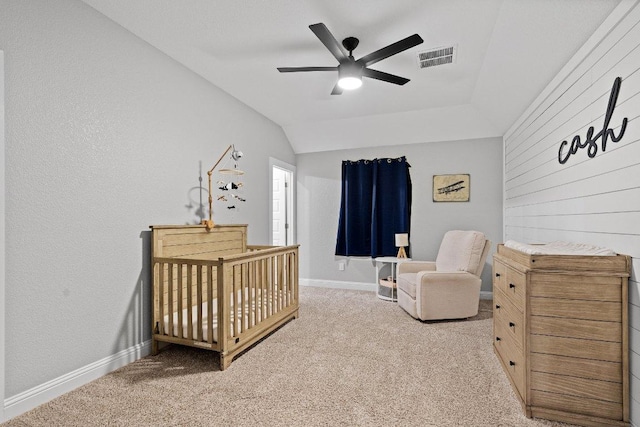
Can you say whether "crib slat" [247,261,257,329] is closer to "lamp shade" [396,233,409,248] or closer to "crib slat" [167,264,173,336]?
"crib slat" [167,264,173,336]

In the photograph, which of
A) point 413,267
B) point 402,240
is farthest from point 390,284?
point 402,240

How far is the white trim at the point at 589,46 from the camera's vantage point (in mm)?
1682

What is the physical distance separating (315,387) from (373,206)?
3.01m

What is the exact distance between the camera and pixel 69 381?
2027 mm

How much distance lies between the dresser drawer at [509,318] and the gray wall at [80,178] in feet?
8.62

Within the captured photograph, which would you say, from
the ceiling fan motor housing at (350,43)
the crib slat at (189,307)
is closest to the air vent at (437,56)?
the ceiling fan motor housing at (350,43)

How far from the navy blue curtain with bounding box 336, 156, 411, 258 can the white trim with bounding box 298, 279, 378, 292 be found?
1.48 ft

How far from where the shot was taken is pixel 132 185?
2.46 metres

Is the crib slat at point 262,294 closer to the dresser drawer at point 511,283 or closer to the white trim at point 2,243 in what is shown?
the white trim at point 2,243

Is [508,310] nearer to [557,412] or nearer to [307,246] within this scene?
[557,412]

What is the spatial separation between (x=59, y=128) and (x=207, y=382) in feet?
6.04

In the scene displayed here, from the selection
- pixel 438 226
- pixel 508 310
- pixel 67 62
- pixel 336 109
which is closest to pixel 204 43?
pixel 67 62

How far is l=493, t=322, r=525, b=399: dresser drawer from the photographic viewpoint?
1.86 metres

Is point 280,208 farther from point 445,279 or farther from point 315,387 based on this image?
point 315,387
